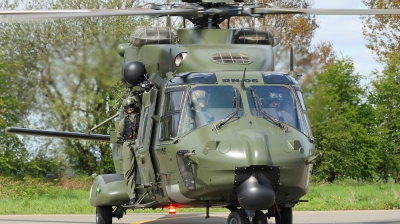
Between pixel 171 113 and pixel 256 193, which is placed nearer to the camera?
pixel 256 193

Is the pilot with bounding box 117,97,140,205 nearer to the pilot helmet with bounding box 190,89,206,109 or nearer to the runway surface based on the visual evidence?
the pilot helmet with bounding box 190,89,206,109

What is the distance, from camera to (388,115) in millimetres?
34250

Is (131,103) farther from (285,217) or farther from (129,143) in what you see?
(285,217)

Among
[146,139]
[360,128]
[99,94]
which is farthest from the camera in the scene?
[360,128]

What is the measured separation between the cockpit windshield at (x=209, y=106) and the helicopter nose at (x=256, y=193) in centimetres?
103

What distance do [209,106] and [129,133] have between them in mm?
2579

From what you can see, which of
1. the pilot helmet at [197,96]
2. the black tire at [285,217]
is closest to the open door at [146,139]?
the pilot helmet at [197,96]

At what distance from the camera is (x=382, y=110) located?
112 feet

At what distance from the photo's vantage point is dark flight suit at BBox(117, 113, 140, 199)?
12.2 meters

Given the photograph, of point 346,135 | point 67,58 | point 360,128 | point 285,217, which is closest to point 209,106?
point 285,217

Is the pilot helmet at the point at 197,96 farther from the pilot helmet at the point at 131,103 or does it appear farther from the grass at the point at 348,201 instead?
the grass at the point at 348,201

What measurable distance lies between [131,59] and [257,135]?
3.55 metres

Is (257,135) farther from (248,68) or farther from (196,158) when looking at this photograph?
(248,68)

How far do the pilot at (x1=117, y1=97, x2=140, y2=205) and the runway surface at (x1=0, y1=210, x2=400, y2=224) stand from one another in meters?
3.46
